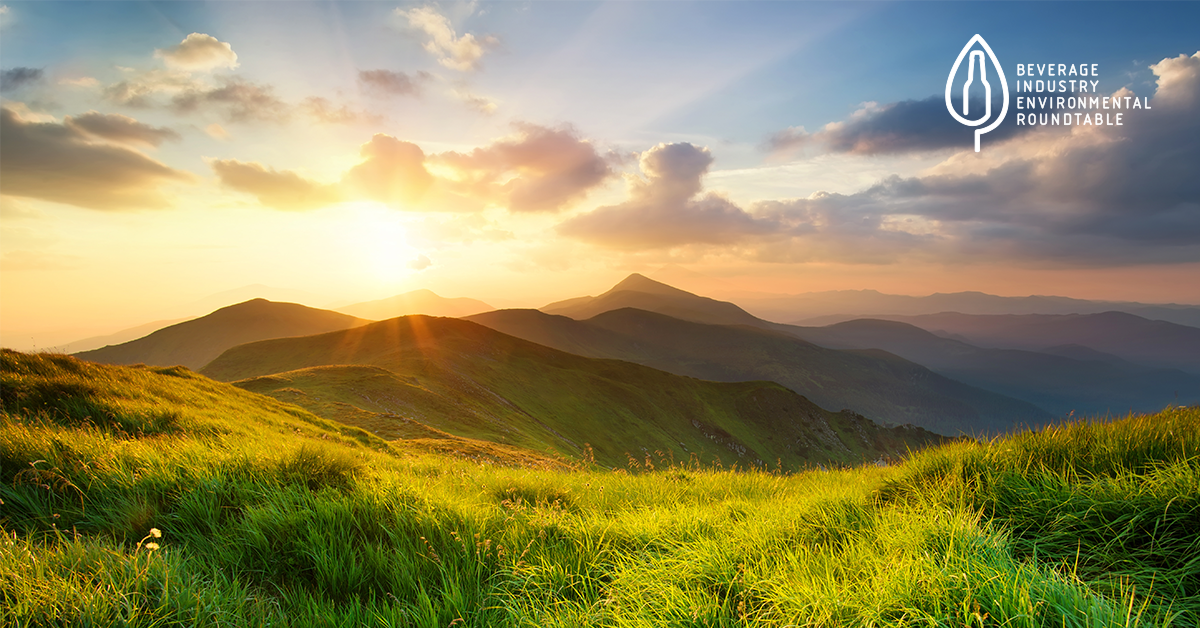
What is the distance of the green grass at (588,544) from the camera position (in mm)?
3109

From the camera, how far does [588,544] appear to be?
15.0 feet

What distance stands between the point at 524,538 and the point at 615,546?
0.89m

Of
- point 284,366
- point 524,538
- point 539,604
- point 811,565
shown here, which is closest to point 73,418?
point 524,538

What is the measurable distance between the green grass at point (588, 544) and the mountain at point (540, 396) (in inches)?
781

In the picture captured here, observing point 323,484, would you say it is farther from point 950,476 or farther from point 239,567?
point 950,476

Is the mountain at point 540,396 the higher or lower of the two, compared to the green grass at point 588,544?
lower

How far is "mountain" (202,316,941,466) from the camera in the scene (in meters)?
43.8

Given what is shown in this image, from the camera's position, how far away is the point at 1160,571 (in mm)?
3277

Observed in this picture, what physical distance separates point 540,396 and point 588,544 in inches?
3186

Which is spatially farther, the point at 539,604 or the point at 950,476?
the point at 950,476

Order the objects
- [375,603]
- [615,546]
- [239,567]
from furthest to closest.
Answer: [615,546]
[239,567]
[375,603]

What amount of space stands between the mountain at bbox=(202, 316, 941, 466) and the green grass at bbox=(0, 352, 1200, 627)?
19829 millimetres

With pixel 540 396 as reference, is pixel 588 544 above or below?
above

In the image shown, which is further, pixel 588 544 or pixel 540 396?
pixel 540 396
